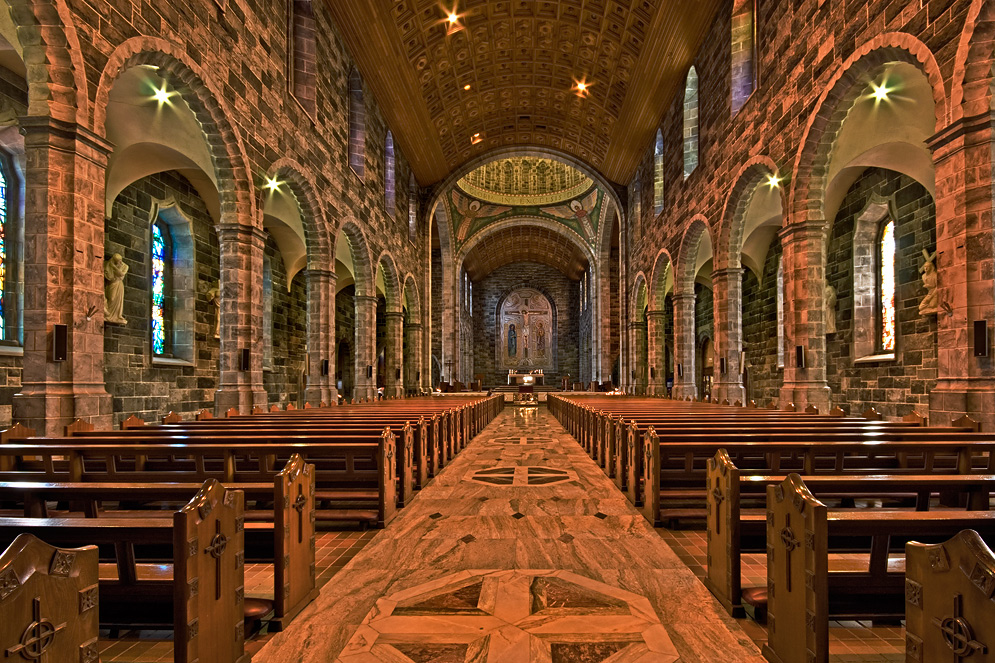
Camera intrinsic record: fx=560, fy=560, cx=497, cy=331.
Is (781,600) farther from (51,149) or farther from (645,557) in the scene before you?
(51,149)

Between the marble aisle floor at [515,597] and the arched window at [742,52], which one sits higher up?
the arched window at [742,52]

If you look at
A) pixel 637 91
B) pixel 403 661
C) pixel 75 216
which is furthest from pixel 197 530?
pixel 637 91

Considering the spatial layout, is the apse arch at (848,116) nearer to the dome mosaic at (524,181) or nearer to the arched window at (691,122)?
the arched window at (691,122)

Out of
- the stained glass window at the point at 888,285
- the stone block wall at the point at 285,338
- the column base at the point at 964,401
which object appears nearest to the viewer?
the column base at the point at 964,401

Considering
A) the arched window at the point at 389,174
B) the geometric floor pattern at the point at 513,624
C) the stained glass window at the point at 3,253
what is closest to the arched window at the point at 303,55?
the stained glass window at the point at 3,253

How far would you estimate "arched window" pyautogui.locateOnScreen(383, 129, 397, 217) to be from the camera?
18.2 meters

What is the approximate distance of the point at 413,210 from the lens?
22.8m

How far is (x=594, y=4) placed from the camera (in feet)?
44.8

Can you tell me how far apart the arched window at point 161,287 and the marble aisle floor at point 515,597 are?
29.5 ft

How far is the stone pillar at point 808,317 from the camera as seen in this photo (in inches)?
362

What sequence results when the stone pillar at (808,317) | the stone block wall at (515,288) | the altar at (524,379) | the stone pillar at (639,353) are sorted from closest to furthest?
the stone pillar at (808,317)
the stone pillar at (639,353)
the altar at (524,379)
the stone block wall at (515,288)

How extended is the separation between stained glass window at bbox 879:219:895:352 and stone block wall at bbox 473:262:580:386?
1097 inches

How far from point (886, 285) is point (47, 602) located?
13698mm

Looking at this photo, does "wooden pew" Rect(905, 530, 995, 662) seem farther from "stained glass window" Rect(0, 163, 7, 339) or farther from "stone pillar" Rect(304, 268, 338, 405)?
"stone pillar" Rect(304, 268, 338, 405)
